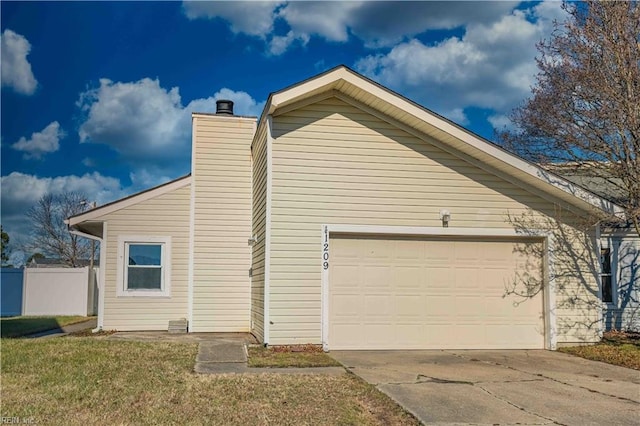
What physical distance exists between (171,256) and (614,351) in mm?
9932

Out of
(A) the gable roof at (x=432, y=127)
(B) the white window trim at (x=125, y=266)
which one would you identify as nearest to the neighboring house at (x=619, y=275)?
(A) the gable roof at (x=432, y=127)

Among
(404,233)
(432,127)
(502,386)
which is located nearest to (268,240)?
(404,233)

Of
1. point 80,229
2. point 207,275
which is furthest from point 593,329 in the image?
point 80,229

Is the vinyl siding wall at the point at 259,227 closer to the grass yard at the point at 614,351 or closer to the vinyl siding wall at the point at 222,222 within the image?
the vinyl siding wall at the point at 222,222

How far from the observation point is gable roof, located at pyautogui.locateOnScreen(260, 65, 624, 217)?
33.6 feet

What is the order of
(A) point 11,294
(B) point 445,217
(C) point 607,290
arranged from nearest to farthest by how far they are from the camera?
(B) point 445,217
(C) point 607,290
(A) point 11,294

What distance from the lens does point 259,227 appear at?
37.9ft

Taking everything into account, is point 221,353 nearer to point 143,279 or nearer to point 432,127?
point 143,279

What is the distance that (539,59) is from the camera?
41.4ft

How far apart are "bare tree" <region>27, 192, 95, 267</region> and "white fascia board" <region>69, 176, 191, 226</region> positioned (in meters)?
25.3

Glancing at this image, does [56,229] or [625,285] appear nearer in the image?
[625,285]

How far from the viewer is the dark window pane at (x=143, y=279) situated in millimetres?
13406

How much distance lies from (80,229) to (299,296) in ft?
24.5

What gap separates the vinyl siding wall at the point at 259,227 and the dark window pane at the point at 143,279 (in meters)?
2.53
